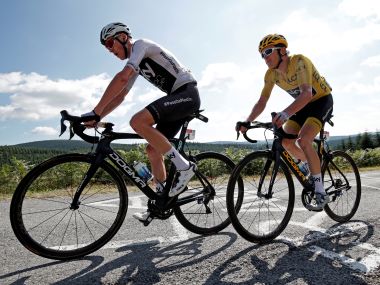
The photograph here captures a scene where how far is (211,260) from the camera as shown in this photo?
11.8ft

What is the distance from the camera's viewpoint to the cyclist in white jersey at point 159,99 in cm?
402

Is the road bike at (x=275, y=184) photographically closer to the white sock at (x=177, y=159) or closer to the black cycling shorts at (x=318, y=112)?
the black cycling shorts at (x=318, y=112)

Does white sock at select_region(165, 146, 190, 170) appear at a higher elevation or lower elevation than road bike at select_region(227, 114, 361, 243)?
higher

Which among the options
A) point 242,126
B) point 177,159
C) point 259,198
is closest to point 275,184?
point 259,198

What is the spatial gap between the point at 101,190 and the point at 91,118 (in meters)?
1.22

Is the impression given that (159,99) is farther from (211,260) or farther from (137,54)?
(211,260)

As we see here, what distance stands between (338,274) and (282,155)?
6.32 ft

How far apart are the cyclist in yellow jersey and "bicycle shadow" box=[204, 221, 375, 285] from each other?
1009 mm

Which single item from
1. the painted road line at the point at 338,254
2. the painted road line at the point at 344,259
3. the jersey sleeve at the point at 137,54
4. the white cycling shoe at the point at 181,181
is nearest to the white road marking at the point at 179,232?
the white cycling shoe at the point at 181,181

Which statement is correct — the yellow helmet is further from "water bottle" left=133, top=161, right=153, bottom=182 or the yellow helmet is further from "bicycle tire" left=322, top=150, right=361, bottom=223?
"water bottle" left=133, top=161, right=153, bottom=182

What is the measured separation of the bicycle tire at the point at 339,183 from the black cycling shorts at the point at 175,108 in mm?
2567

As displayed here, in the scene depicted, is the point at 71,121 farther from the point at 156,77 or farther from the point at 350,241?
the point at 350,241

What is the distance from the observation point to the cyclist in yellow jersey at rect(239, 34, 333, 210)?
4.85m

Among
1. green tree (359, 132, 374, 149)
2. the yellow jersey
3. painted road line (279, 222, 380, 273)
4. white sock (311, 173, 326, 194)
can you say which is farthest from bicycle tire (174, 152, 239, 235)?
green tree (359, 132, 374, 149)
